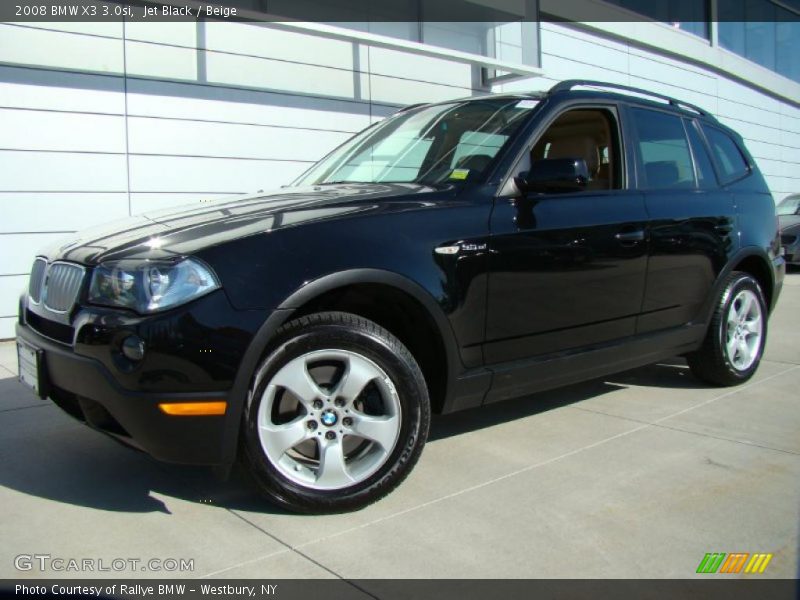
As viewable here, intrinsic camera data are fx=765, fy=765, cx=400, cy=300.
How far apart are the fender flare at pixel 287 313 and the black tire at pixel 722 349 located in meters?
2.32

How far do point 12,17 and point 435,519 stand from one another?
6570 mm

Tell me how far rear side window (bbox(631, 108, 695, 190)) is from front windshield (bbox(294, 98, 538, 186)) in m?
0.85

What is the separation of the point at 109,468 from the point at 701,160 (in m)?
3.85

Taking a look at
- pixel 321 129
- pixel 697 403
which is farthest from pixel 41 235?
pixel 697 403

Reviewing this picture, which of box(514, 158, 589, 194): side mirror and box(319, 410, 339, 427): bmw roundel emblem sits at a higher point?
box(514, 158, 589, 194): side mirror

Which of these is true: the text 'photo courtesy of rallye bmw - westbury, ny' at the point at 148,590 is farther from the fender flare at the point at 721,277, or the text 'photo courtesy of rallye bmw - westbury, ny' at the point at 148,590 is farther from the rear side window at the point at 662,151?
the fender flare at the point at 721,277

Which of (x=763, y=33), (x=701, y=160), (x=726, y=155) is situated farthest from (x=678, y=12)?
(x=701, y=160)

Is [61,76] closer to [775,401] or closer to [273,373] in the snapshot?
[273,373]

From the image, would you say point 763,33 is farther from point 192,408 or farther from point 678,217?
point 192,408

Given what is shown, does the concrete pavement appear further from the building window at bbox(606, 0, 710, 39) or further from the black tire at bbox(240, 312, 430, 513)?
the building window at bbox(606, 0, 710, 39)

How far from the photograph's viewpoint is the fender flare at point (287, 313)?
2711 mm

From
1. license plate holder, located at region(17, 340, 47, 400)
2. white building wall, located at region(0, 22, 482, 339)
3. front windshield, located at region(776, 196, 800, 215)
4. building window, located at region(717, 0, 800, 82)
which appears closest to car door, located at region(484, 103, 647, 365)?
license plate holder, located at region(17, 340, 47, 400)

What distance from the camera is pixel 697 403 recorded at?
4.57 m

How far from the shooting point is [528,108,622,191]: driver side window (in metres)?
4.18
